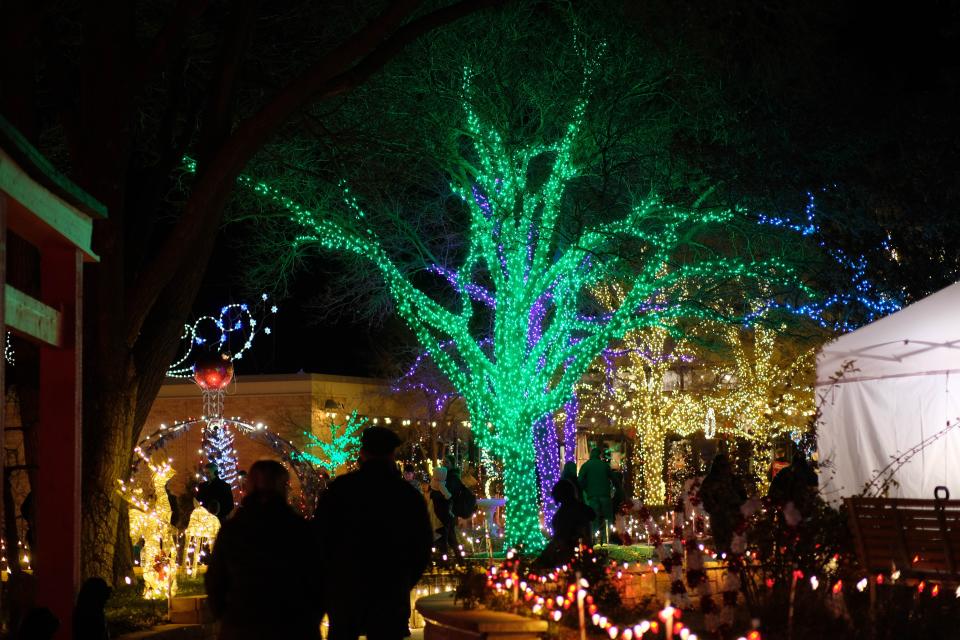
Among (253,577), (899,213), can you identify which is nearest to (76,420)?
(253,577)

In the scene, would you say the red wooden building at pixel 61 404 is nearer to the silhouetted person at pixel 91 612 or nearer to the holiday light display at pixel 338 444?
the silhouetted person at pixel 91 612

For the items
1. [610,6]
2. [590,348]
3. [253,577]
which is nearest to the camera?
[253,577]

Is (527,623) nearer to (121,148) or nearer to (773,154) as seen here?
(121,148)

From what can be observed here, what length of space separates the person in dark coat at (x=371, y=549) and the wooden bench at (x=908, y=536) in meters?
5.34

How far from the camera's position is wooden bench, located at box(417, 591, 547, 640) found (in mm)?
9891

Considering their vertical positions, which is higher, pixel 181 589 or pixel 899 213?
pixel 899 213

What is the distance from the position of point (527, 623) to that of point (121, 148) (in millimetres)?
6547

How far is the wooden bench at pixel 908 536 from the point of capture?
35.9 feet

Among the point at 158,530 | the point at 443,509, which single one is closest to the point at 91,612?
the point at 158,530

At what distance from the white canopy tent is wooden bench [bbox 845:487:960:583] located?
2205 mm

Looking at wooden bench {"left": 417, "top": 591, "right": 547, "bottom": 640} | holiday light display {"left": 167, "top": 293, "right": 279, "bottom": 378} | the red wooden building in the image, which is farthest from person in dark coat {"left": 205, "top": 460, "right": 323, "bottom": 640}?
holiday light display {"left": 167, "top": 293, "right": 279, "bottom": 378}

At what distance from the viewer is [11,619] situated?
Result: 35.3 feet

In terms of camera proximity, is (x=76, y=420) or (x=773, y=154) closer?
(x=76, y=420)

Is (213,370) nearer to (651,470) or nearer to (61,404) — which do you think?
(61,404)
